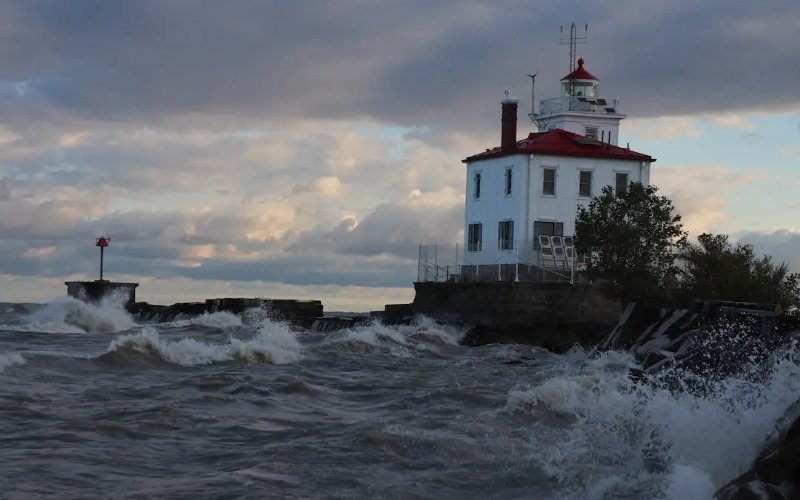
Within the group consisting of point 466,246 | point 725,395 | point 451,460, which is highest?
point 466,246

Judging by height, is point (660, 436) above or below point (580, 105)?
below

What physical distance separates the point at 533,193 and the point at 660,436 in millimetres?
29783

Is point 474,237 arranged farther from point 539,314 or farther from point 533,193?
point 539,314

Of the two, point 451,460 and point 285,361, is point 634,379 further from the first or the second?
point 285,361

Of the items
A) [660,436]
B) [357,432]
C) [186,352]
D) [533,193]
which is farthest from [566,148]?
[660,436]

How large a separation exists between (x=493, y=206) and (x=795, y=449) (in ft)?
113

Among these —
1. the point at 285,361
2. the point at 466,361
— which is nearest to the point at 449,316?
the point at 466,361

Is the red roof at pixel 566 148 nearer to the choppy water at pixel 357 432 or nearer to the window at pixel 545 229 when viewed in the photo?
the window at pixel 545 229

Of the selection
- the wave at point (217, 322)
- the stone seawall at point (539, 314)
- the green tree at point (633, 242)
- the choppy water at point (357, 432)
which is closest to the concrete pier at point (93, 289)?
the wave at point (217, 322)

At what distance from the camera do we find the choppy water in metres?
9.70

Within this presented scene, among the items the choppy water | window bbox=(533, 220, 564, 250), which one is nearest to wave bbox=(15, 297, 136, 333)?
window bbox=(533, 220, 564, 250)

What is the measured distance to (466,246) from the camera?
43.8m

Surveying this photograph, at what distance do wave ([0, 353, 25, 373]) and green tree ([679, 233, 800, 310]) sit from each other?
16.6 meters

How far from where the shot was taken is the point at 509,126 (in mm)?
41875
